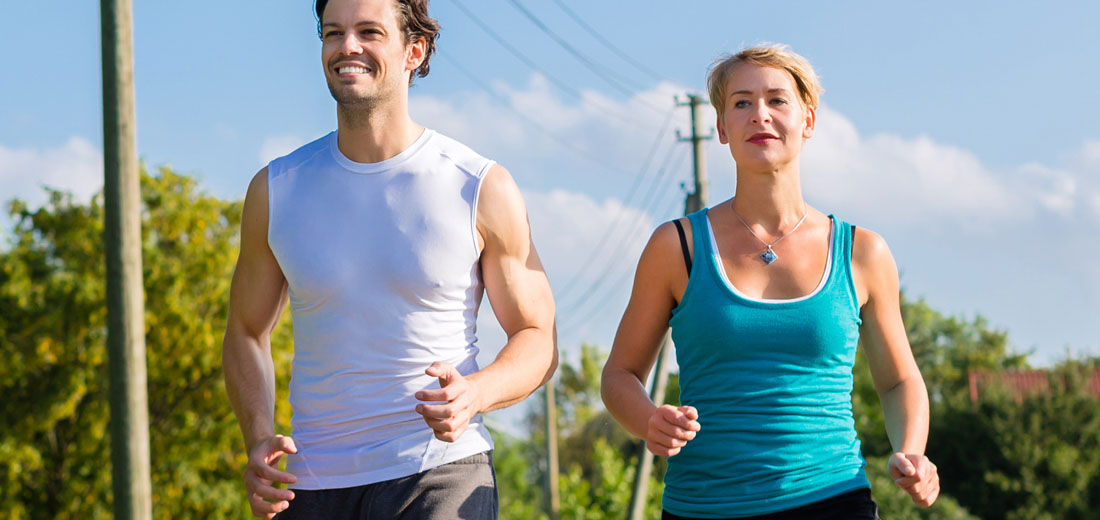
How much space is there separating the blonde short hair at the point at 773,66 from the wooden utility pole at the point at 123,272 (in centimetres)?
582

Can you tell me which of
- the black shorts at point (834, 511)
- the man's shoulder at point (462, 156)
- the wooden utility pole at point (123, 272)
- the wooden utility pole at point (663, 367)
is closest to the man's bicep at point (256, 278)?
the man's shoulder at point (462, 156)

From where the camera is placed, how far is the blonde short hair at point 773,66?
3672mm

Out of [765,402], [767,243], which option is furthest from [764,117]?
[765,402]

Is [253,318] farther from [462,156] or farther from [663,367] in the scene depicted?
[663,367]

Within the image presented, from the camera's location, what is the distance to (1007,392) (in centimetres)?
3130

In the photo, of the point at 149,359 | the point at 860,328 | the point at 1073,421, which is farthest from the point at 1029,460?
the point at 860,328

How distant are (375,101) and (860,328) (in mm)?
1500

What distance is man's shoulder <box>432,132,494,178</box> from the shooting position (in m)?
3.58

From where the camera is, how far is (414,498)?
3.28m

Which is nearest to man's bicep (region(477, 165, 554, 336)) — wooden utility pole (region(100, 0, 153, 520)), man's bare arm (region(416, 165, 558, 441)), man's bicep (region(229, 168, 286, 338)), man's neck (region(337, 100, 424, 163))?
man's bare arm (region(416, 165, 558, 441))

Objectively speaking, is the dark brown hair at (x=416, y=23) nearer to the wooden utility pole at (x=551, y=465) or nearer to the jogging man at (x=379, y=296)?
the jogging man at (x=379, y=296)

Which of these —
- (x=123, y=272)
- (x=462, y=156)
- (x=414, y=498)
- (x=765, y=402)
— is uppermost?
(x=123, y=272)

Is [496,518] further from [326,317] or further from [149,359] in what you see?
[149,359]

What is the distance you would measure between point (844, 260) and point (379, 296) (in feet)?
4.19
